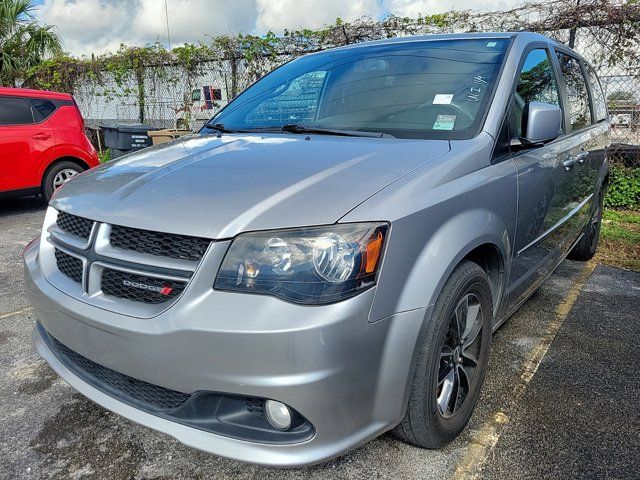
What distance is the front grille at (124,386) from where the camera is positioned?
5.80 feet

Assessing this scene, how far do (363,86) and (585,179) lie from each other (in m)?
1.86

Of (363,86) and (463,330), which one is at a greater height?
(363,86)

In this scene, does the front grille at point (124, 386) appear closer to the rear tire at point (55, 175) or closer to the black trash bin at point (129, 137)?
the rear tire at point (55, 175)

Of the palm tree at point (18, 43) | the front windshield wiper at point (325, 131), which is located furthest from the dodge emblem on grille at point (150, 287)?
the palm tree at point (18, 43)

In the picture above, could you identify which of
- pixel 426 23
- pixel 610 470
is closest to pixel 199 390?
pixel 610 470

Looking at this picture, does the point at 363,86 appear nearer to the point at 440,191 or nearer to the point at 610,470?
the point at 440,191

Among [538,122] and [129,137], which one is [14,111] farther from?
[538,122]

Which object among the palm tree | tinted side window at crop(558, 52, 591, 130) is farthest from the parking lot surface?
the palm tree

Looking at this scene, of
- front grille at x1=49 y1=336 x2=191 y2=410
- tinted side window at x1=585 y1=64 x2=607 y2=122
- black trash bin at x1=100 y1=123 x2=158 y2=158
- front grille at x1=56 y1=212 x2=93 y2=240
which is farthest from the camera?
black trash bin at x1=100 y1=123 x2=158 y2=158

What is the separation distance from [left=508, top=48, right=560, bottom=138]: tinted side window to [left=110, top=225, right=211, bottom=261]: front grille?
1605 mm

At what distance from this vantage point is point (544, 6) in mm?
6781

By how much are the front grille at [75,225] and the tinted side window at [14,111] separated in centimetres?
534

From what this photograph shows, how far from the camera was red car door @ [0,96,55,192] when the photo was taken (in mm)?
6426

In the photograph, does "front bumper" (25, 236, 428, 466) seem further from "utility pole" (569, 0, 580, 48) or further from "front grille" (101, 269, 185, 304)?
"utility pole" (569, 0, 580, 48)
